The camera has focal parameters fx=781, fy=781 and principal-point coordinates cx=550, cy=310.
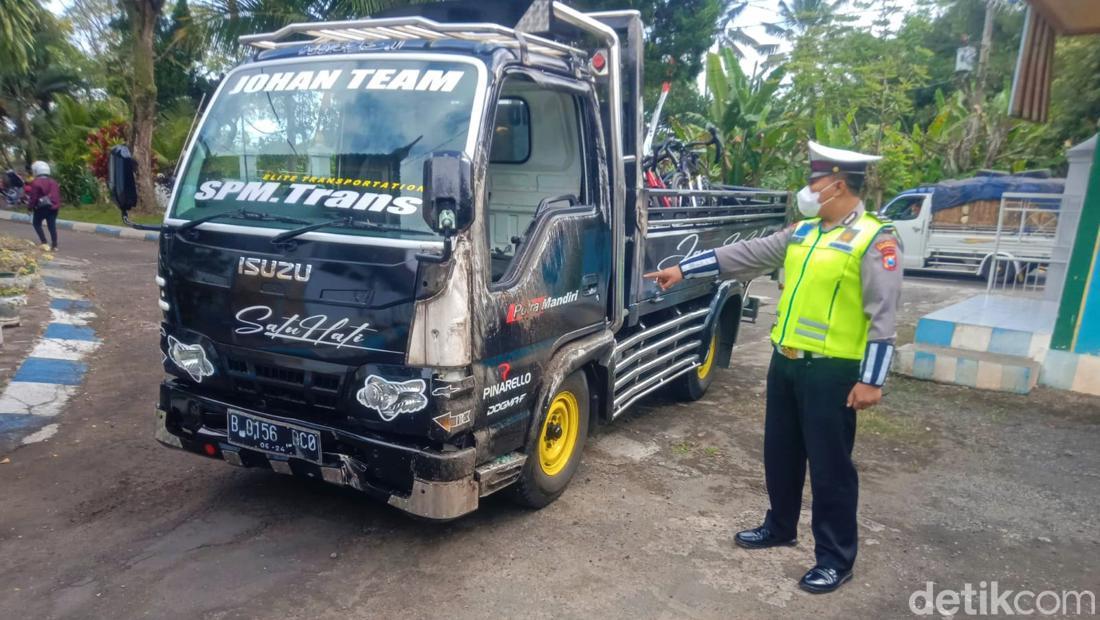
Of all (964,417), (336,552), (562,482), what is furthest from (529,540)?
(964,417)

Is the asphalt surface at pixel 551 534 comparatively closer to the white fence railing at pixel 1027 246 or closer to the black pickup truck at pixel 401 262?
the black pickup truck at pixel 401 262

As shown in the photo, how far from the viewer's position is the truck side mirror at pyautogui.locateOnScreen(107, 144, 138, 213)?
158 inches

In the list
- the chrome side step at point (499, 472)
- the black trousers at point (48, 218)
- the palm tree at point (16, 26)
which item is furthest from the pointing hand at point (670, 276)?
the black trousers at point (48, 218)

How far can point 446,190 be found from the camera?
302cm

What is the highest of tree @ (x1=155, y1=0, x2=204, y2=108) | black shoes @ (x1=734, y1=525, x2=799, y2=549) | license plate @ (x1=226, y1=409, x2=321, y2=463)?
tree @ (x1=155, y1=0, x2=204, y2=108)

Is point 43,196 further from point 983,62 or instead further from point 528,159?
point 983,62

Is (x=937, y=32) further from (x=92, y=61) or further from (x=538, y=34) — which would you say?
(x=538, y=34)

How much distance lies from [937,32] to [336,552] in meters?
38.3

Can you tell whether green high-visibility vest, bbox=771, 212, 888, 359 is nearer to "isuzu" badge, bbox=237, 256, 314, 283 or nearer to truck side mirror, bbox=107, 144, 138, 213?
"isuzu" badge, bbox=237, 256, 314, 283

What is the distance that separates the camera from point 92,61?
90.1 feet

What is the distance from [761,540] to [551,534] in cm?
105

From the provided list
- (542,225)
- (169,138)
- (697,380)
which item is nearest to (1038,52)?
(697,380)

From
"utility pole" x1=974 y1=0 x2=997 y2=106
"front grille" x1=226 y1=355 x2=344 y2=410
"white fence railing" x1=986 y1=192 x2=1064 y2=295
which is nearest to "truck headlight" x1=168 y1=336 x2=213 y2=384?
"front grille" x1=226 y1=355 x2=344 y2=410

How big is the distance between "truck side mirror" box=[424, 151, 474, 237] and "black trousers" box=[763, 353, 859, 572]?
5.41 feet
